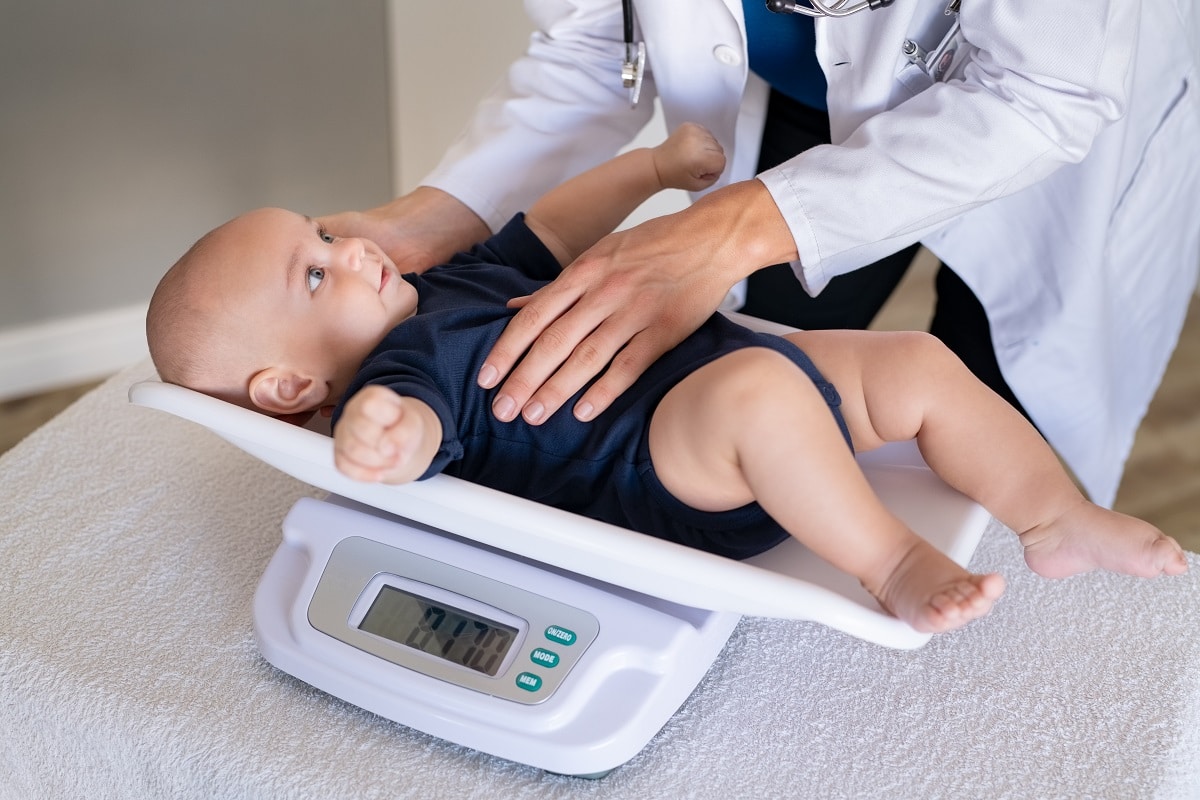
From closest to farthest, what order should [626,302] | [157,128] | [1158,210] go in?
[626,302] < [1158,210] < [157,128]

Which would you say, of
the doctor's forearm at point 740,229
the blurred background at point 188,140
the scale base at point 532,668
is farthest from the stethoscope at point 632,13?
the blurred background at point 188,140

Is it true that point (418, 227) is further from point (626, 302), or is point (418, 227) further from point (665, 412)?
point (665, 412)

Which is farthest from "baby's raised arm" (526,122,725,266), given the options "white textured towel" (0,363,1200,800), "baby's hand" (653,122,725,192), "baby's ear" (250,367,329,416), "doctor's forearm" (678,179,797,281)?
"white textured towel" (0,363,1200,800)

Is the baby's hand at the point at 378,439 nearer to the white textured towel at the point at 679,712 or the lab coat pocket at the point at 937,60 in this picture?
the white textured towel at the point at 679,712

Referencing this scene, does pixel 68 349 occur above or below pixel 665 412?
below

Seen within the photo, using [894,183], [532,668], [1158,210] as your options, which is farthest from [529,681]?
Answer: [1158,210]

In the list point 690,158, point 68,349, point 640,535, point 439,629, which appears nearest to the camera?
point 640,535

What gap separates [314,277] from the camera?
0.96 meters

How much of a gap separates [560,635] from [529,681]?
36mm

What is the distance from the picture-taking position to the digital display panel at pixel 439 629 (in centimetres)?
76

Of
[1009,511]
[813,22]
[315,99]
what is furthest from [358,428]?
[315,99]

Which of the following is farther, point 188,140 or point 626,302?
point 188,140

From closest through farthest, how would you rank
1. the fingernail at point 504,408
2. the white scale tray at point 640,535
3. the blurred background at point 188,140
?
the white scale tray at point 640,535
the fingernail at point 504,408
the blurred background at point 188,140

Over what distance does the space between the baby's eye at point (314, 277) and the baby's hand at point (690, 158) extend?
0.33 m
